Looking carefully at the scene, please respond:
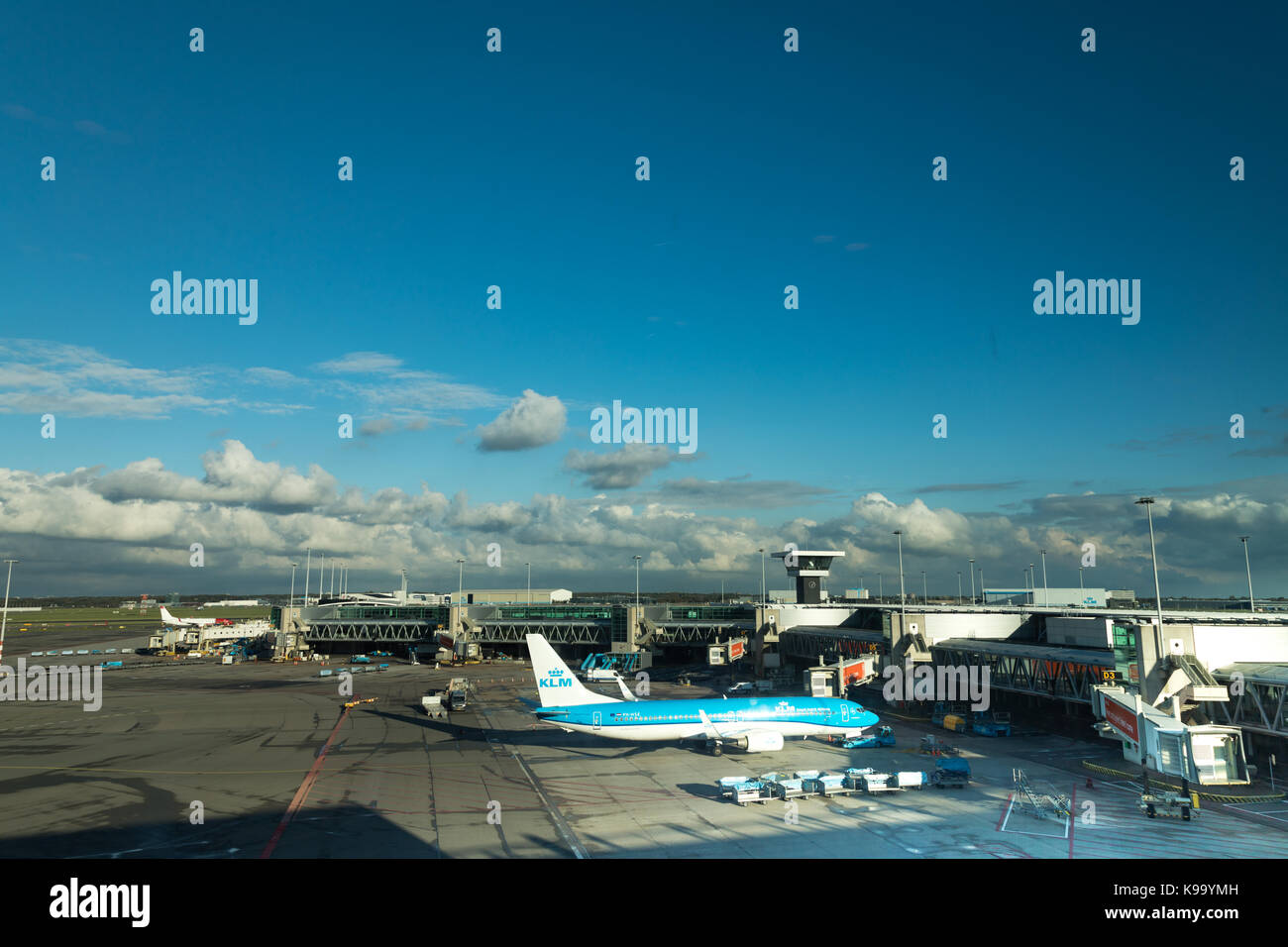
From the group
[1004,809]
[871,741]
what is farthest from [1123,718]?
[871,741]

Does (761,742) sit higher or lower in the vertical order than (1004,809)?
lower

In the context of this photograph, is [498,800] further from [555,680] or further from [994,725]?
[994,725]

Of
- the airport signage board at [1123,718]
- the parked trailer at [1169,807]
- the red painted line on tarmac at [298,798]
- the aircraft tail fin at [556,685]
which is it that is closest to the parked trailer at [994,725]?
the airport signage board at [1123,718]

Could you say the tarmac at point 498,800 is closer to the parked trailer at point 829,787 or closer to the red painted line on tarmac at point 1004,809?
the red painted line on tarmac at point 1004,809
